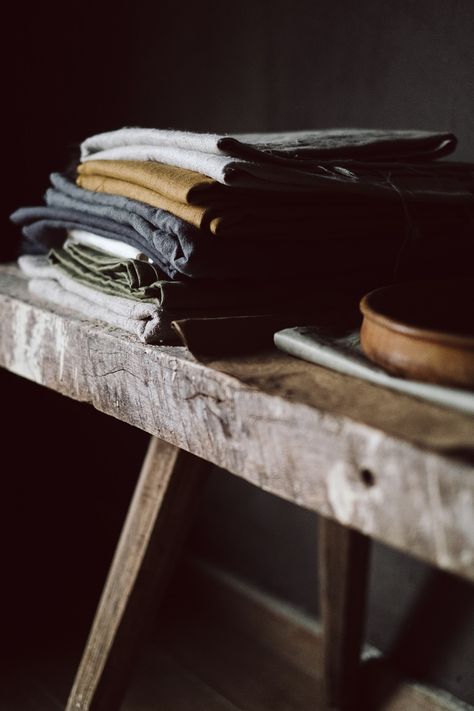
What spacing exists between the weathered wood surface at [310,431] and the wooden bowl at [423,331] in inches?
0.8

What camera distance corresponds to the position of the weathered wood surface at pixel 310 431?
39 centimetres

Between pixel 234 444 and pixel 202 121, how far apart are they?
0.87m

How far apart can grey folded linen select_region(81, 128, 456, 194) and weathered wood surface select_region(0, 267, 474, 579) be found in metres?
0.15

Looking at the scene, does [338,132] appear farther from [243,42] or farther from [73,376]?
[243,42]

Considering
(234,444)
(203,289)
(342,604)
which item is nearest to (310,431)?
(234,444)

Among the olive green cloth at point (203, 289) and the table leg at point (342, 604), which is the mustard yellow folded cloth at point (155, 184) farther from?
the table leg at point (342, 604)

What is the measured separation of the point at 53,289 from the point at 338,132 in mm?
322

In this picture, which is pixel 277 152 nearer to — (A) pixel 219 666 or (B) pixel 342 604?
(B) pixel 342 604

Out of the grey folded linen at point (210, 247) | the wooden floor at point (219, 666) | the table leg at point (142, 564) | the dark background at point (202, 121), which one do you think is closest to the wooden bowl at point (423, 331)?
the grey folded linen at point (210, 247)

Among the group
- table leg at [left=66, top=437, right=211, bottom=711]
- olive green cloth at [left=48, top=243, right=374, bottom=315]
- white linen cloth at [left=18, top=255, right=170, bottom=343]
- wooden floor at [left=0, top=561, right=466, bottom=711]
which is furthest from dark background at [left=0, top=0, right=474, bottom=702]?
table leg at [left=66, top=437, right=211, bottom=711]

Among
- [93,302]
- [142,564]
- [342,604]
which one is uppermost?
[93,302]

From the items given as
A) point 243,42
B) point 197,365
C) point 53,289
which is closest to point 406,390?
point 197,365

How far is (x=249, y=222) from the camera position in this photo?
0.62m

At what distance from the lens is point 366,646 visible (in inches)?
47.6
